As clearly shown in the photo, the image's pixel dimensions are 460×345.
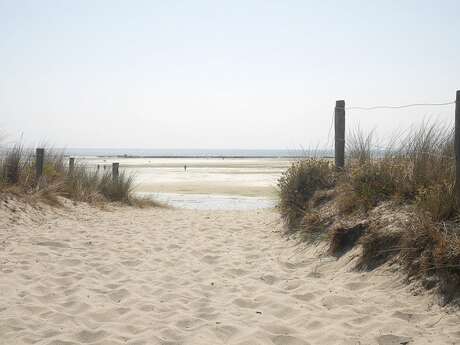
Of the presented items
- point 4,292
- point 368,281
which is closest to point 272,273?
point 368,281

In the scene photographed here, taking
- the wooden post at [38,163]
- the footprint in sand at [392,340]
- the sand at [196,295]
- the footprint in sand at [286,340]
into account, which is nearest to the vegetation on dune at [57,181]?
the wooden post at [38,163]

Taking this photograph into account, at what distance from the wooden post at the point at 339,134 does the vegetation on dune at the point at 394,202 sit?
15 cm

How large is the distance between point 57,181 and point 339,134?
6.72 meters

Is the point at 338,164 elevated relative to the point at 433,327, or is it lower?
elevated

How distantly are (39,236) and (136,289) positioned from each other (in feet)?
9.57

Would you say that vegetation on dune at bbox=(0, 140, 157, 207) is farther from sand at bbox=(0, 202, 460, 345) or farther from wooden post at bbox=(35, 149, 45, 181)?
sand at bbox=(0, 202, 460, 345)

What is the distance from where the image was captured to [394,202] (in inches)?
208

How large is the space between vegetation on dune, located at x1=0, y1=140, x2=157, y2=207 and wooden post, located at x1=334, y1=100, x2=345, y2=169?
5.94 meters

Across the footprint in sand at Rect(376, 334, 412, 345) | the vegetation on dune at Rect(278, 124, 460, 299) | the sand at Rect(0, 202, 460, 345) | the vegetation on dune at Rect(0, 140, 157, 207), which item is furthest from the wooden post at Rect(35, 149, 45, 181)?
the footprint in sand at Rect(376, 334, 412, 345)

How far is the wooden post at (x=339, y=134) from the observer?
750 centimetres

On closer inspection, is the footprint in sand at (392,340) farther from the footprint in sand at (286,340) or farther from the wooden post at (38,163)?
the wooden post at (38,163)

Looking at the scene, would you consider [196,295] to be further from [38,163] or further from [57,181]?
[57,181]

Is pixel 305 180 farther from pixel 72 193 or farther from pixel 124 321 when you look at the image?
pixel 72 193

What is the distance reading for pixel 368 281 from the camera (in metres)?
4.37
